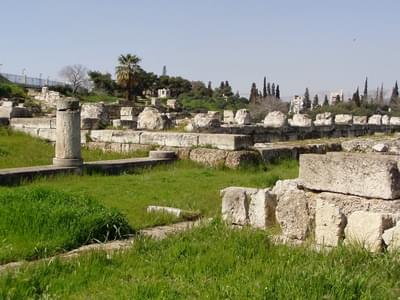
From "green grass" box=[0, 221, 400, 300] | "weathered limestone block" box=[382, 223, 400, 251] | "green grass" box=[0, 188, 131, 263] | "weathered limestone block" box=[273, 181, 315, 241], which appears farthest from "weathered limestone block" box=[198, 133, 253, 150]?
"weathered limestone block" box=[382, 223, 400, 251]

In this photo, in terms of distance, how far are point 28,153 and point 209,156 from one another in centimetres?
501

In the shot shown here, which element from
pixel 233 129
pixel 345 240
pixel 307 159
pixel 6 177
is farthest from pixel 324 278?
pixel 233 129

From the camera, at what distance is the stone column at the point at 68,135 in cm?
1155

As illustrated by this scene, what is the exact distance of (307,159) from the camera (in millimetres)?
5863

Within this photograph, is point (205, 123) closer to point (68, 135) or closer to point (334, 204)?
point (68, 135)

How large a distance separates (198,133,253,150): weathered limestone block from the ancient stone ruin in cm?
712

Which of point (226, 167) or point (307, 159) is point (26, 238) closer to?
point (307, 159)

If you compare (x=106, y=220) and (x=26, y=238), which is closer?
(x=26, y=238)

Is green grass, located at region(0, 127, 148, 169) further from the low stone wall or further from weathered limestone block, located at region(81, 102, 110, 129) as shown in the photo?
the low stone wall

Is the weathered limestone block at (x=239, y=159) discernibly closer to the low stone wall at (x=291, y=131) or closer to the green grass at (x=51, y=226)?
the low stone wall at (x=291, y=131)

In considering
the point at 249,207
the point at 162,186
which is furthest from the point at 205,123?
the point at 249,207

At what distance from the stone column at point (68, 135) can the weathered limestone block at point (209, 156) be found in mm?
3094

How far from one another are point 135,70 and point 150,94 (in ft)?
64.1

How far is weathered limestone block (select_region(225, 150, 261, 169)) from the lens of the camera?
12828 millimetres
